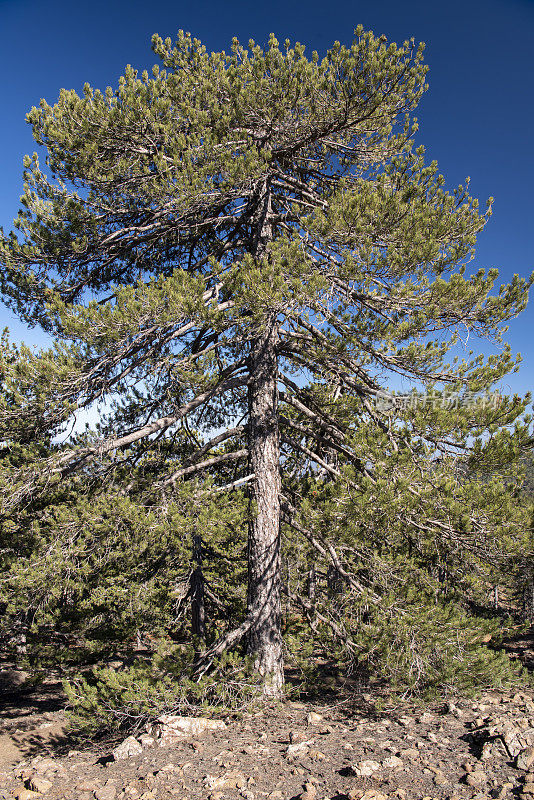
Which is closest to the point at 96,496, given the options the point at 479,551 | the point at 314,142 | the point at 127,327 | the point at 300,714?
the point at 127,327

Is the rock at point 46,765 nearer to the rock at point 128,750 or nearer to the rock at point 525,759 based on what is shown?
the rock at point 128,750

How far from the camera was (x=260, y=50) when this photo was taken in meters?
6.07

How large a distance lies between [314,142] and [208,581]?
699 centimetres

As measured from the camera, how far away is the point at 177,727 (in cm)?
453

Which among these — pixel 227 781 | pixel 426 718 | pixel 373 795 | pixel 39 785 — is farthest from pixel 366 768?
pixel 39 785

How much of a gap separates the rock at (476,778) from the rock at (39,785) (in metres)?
3.23

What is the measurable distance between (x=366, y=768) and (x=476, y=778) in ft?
2.42

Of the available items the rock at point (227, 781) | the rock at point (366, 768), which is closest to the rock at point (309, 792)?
the rock at point (366, 768)

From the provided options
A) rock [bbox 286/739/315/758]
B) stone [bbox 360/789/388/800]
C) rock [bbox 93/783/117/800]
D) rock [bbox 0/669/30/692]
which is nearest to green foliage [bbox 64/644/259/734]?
rock [bbox 93/783/117/800]

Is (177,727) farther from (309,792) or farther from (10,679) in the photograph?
(10,679)

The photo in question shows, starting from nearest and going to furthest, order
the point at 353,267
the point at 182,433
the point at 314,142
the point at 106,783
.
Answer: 1. the point at 106,783
2. the point at 353,267
3. the point at 314,142
4. the point at 182,433

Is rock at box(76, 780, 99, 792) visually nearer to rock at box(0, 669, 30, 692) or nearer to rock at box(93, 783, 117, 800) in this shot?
rock at box(93, 783, 117, 800)

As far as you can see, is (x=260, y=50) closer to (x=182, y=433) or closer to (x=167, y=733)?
(x=182, y=433)

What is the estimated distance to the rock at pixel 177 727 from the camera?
14.5 feet
